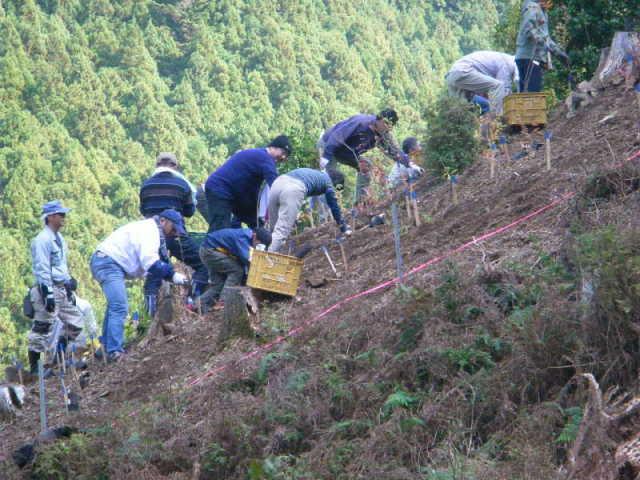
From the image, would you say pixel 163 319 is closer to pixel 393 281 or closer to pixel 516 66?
pixel 393 281

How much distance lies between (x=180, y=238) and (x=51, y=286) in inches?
49.3

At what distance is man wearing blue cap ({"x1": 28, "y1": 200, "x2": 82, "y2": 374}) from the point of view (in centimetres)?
966

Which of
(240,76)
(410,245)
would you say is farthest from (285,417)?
(240,76)

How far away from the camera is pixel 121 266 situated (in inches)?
372

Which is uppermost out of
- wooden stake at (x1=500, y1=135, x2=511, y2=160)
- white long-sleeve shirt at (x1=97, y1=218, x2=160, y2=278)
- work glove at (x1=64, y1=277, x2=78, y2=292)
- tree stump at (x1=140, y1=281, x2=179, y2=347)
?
white long-sleeve shirt at (x1=97, y1=218, x2=160, y2=278)

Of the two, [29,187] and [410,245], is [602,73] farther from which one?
[29,187]

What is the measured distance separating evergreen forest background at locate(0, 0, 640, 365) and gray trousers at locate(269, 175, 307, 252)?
20527 mm

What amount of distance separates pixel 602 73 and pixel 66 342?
20.0ft

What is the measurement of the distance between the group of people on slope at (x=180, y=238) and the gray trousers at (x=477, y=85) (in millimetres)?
1129

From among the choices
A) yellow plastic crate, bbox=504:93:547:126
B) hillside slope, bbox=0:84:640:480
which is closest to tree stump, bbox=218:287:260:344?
hillside slope, bbox=0:84:640:480

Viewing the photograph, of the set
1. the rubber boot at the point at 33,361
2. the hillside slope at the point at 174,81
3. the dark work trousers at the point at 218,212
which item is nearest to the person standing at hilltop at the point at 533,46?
the dark work trousers at the point at 218,212

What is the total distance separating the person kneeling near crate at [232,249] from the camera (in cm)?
947

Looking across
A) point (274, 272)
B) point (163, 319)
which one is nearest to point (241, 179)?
point (163, 319)

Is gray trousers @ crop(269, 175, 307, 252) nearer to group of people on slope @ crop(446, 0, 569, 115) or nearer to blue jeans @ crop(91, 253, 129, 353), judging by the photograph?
blue jeans @ crop(91, 253, 129, 353)
